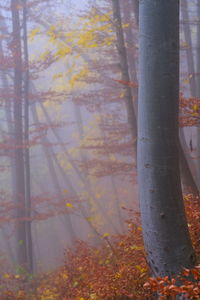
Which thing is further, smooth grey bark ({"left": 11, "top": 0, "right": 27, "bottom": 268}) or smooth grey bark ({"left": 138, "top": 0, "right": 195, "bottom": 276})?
smooth grey bark ({"left": 11, "top": 0, "right": 27, "bottom": 268})

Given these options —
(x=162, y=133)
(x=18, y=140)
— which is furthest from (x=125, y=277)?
(x=18, y=140)

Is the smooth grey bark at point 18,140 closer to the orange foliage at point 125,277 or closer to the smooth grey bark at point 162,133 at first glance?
the orange foliage at point 125,277

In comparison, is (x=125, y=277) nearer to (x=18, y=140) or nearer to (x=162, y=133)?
(x=162, y=133)

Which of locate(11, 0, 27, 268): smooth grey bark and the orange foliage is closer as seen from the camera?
the orange foliage

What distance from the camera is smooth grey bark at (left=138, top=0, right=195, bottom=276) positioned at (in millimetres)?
2855

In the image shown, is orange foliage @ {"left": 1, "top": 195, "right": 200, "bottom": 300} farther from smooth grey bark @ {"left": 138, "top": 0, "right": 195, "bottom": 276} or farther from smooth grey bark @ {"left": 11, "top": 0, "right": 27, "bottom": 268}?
smooth grey bark @ {"left": 11, "top": 0, "right": 27, "bottom": 268}

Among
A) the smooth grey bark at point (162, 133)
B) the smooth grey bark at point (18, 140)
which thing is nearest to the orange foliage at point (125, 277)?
the smooth grey bark at point (162, 133)

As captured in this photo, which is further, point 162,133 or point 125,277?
point 125,277

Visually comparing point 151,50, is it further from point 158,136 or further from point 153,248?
point 153,248

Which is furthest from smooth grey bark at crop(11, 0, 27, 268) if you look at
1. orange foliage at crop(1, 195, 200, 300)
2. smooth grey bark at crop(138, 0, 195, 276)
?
smooth grey bark at crop(138, 0, 195, 276)

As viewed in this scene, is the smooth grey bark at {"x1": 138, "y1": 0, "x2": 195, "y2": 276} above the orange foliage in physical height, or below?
above

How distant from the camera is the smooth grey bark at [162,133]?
2855 millimetres

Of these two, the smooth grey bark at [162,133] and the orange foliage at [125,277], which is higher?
the smooth grey bark at [162,133]

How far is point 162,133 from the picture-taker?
288 centimetres
